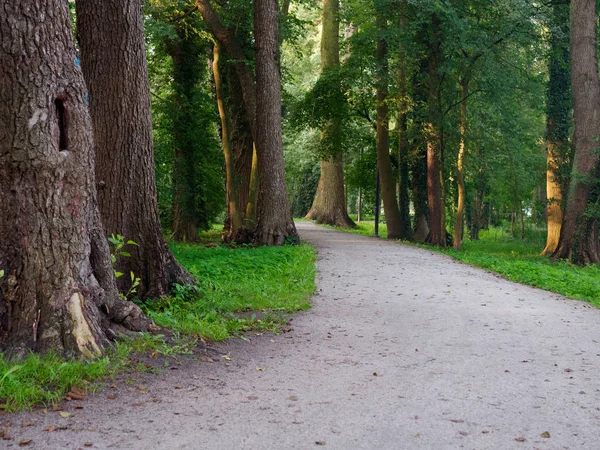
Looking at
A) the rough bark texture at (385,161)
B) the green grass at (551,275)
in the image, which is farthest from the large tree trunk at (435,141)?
the rough bark texture at (385,161)

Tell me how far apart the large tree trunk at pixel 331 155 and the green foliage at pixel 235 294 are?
544 inches

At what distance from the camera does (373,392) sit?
548 centimetres

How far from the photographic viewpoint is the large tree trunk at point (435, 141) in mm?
21619

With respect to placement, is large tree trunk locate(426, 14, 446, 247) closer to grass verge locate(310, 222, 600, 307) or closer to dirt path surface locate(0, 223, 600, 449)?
grass verge locate(310, 222, 600, 307)

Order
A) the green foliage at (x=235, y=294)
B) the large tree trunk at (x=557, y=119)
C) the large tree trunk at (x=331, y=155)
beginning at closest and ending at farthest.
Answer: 1. the green foliage at (x=235, y=294)
2. the large tree trunk at (x=557, y=119)
3. the large tree trunk at (x=331, y=155)

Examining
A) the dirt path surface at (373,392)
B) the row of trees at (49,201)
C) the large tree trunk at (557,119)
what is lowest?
the dirt path surface at (373,392)

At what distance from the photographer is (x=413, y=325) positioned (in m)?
8.49

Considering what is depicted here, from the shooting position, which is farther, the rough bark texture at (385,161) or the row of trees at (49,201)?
the rough bark texture at (385,161)

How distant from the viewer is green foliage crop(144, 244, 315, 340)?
746 centimetres

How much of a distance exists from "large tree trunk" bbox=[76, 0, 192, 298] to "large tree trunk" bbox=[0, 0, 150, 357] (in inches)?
104

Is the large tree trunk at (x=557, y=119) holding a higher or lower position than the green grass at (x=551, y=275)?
higher

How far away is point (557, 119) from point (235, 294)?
15156 millimetres

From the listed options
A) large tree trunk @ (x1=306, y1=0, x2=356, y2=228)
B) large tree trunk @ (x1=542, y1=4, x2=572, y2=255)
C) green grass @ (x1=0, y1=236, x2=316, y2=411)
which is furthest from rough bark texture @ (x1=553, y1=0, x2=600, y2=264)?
large tree trunk @ (x1=306, y1=0, x2=356, y2=228)

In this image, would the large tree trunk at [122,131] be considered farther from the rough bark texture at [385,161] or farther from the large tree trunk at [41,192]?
the rough bark texture at [385,161]
